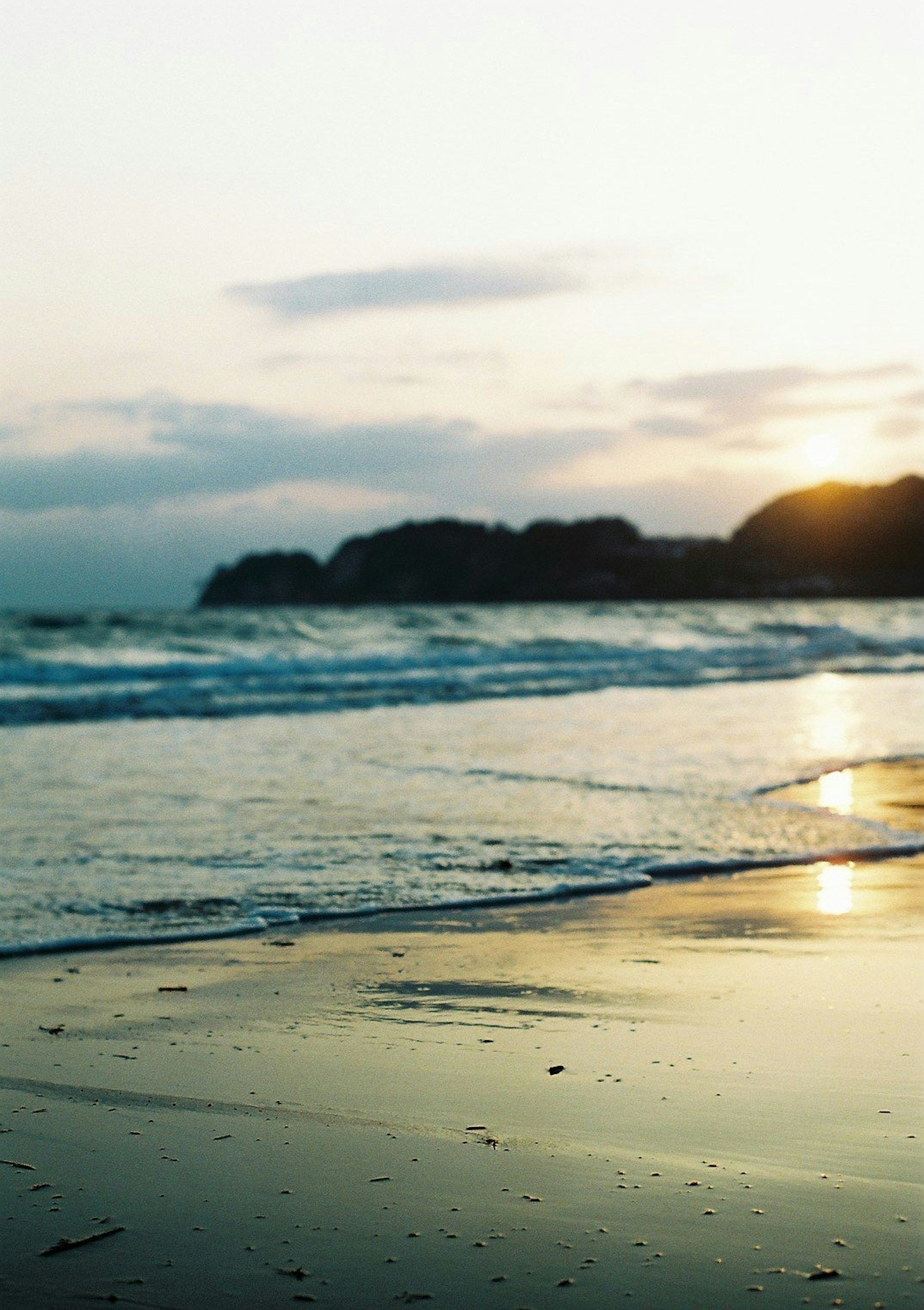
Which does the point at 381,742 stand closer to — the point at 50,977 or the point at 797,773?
the point at 797,773

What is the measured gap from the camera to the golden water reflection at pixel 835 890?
17.8 feet

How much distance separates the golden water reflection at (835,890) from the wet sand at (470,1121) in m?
0.37

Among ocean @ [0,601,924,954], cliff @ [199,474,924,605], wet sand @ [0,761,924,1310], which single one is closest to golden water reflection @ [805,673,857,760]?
ocean @ [0,601,924,954]

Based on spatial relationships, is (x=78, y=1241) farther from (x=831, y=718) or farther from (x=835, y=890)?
(x=831, y=718)

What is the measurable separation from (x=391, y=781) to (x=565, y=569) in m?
89.2

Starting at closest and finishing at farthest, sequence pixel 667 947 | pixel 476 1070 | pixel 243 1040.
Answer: pixel 476 1070, pixel 243 1040, pixel 667 947

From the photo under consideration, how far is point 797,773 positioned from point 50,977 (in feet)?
22.7

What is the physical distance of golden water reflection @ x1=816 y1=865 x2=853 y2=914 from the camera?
5.41 metres

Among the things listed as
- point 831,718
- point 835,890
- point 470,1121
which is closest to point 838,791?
point 835,890

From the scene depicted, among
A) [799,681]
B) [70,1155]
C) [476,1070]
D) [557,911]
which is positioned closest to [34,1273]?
[70,1155]

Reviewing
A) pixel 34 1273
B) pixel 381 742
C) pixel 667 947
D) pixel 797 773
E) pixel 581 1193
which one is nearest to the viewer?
pixel 34 1273

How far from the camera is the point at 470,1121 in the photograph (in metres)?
3.07

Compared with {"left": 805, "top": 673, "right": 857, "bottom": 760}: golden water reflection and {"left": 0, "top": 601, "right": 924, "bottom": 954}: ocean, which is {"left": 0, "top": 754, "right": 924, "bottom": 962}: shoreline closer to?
{"left": 0, "top": 601, "right": 924, "bottom": 954}: ocean

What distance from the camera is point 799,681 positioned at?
21.7 metres
